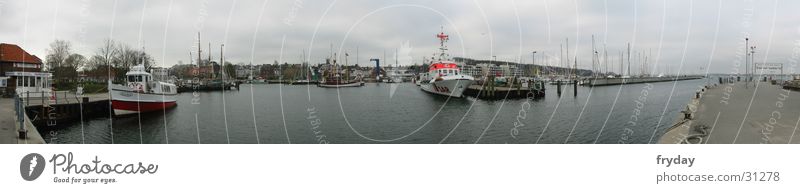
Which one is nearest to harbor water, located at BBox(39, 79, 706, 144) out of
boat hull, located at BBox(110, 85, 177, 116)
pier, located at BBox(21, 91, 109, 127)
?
pier, located at BBox(21, 91, 109, 127)

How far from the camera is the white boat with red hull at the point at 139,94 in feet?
57.8

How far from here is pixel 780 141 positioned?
7.62 meters

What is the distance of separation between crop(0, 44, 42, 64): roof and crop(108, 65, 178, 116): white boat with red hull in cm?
983

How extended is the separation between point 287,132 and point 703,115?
12832 millimetres

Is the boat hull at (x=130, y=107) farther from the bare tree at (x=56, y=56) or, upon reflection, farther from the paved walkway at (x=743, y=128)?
the paved walkway at (x=743, y=128)

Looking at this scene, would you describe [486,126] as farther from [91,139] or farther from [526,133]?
[91,139]

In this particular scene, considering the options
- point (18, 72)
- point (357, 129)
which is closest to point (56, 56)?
point (18, 72)

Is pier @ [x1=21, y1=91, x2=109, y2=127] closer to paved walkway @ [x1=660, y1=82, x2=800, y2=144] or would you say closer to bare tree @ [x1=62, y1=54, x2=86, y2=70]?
bare tree @ [x1=62, y1=54, x2=86, y2=70]

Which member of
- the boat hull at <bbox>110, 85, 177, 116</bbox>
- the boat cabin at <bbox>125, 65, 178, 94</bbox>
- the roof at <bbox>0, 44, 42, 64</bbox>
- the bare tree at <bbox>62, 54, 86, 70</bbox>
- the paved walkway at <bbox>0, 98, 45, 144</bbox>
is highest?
the roof at <bbox>0, 44, 42, 64</bbox>

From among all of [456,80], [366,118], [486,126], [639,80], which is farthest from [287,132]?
[639,80]

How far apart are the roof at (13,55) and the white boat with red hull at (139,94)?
32.3 feet

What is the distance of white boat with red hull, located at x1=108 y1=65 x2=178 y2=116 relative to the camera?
17.6 meters
